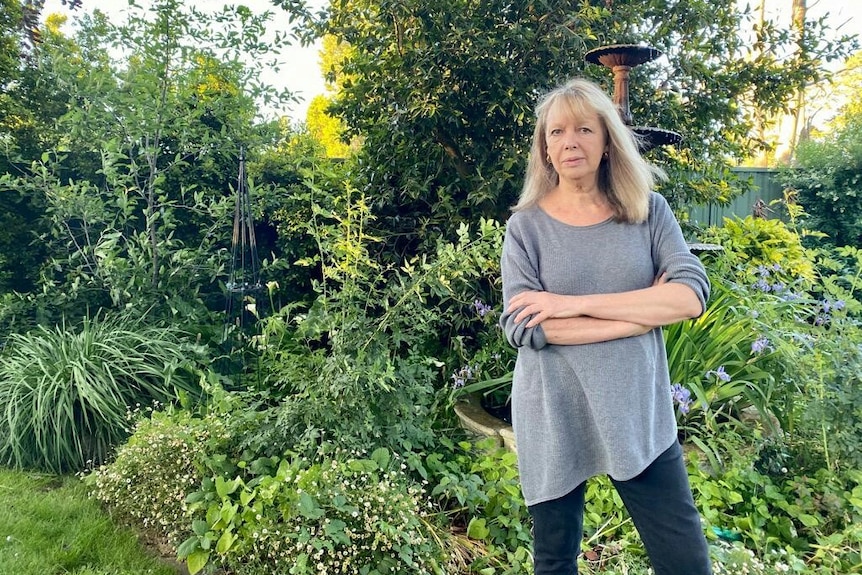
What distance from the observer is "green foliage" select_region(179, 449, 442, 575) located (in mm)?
1810

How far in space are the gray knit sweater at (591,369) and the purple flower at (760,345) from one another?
1423 mm

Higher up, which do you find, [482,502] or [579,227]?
[579,227]

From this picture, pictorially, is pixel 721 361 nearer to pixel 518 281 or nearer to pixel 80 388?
pixel 518 281

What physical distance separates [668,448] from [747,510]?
1180 millimetres

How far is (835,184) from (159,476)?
796 centimetres

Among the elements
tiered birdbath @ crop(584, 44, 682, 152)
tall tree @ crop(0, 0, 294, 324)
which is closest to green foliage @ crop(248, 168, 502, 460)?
tiered birdbath @ crop(584, 44, 682, 152)

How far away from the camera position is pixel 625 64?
2.81m

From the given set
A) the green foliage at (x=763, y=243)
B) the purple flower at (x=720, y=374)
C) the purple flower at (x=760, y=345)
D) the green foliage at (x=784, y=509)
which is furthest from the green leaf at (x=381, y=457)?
the green foliage at (x=763, y=243)

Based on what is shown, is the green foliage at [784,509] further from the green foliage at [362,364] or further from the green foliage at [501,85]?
the green foliage at [501,85]

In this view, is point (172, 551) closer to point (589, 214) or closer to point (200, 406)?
point (200, 406)

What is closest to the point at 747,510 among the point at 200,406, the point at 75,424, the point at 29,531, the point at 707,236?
the point at 707,236

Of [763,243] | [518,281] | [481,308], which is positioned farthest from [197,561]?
[763,243]

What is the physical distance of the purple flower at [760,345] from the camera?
101 inches

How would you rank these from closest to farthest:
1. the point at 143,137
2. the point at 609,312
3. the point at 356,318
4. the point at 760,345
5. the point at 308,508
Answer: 1. the point at 609,312
2. the point at 308,508
3. the point at 356,318
4. the point at 760,345
5. the point at 143,137
